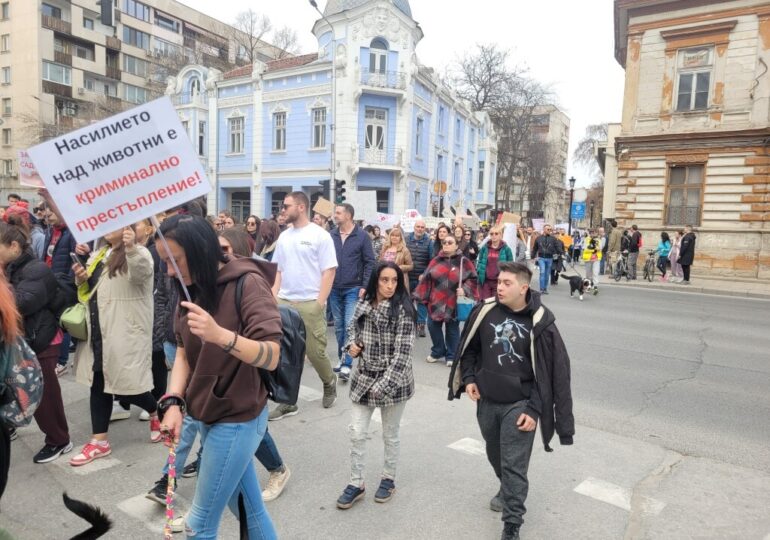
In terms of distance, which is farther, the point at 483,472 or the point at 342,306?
the point at 342,306

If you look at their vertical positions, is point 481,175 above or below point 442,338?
above

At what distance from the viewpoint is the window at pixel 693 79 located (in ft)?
71.1

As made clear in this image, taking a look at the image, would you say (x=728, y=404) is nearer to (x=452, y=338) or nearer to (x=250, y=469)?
(x=452, y=338)

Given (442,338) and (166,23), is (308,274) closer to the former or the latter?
(442,338)

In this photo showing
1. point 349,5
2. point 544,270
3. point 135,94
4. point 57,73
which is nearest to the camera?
point 544,270

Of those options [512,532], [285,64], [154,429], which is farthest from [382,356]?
[285,64]

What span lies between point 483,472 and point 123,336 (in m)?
2.89

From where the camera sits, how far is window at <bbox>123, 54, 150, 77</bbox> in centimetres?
5256

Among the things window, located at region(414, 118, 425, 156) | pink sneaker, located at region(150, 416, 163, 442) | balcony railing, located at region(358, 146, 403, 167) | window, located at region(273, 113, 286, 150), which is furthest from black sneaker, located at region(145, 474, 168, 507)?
window, located at region(273, 113, 286, 150)

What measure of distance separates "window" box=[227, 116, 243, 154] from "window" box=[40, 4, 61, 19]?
25.9m

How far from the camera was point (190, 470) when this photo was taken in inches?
154

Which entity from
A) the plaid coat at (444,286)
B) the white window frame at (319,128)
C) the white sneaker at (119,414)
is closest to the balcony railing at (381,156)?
the white window frame at (319,128)

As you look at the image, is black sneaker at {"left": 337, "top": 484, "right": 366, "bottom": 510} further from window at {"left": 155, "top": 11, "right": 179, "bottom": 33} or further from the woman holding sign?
window at {"left": 155, "top": 11, "right": 179, "bottom": 33}

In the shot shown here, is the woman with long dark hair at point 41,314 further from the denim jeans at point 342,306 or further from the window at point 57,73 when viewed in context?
the window at point 57,73
